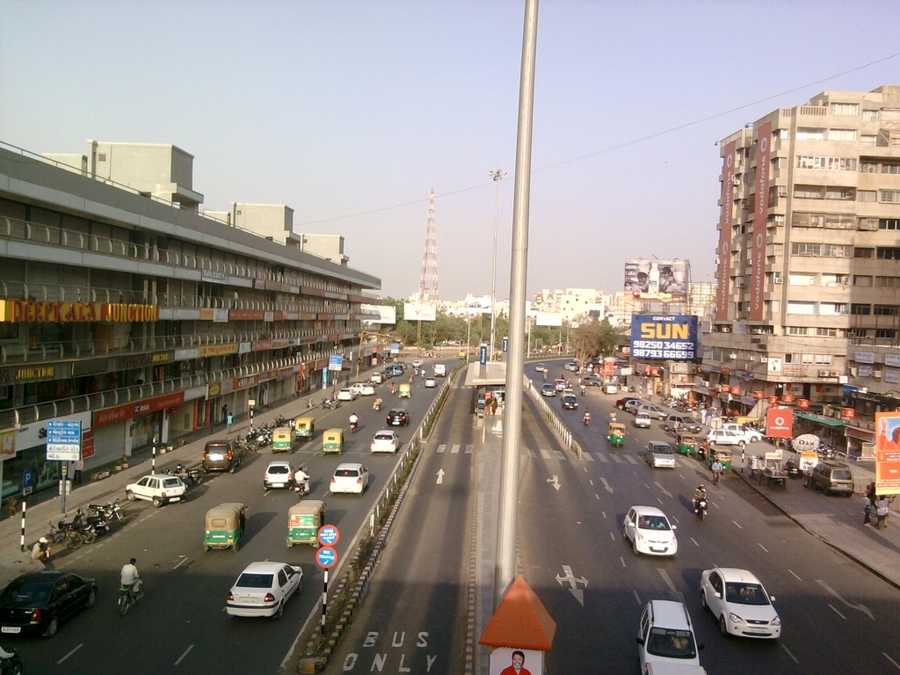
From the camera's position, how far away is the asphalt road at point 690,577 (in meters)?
15.2

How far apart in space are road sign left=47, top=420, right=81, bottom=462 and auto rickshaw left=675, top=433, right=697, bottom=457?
112ft

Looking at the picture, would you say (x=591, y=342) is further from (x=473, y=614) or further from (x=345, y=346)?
(x=473, y=614)

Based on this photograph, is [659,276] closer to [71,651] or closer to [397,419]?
[397,419]

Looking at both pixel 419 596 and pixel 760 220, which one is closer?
pixel 419 596

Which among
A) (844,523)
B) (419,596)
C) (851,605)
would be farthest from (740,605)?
(844,523)

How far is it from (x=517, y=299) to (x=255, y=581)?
10430mm

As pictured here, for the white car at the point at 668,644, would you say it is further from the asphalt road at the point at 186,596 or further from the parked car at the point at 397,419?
the parked car at the point at 397,419

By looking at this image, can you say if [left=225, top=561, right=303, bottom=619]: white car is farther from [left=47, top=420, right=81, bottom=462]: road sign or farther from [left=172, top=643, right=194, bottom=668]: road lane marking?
[left=47, top=420, right=81, bottom=462]: road sign

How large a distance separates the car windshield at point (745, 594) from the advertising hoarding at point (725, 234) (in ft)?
178

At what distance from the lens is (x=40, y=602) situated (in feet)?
50.6

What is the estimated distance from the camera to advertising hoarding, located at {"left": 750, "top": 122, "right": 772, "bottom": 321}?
59594mm

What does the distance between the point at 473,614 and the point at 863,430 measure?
116 feet

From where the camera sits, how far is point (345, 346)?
325 feet

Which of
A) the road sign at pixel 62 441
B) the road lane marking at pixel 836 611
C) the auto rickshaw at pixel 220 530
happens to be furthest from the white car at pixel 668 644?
the road sign at pixel 62 441
